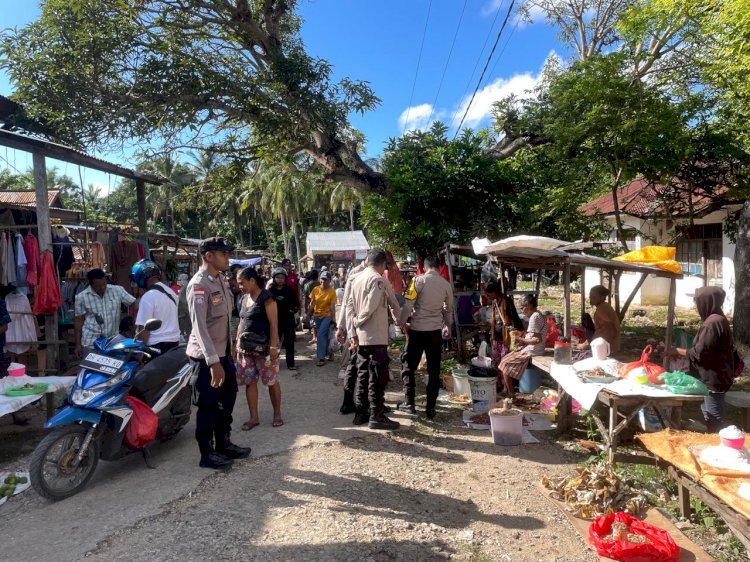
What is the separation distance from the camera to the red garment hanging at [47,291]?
6.22 metres

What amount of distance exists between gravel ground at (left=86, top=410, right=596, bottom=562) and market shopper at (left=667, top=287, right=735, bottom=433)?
1.44 meters

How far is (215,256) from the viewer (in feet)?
13.6

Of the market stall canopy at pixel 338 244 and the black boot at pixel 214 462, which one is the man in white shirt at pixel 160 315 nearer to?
the black boot at pixel 214 462

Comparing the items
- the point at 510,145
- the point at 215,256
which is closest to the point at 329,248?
the point at 510,145

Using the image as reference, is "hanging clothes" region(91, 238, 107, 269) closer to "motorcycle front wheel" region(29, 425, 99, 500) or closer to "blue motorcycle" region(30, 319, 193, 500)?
"blue motorcycle" region(30, 319, 193, 500)

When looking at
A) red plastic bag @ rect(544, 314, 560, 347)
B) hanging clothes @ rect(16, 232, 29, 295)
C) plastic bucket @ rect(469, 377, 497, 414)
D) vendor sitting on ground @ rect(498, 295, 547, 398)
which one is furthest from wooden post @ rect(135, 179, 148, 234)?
red plastic bag @ rect(544, 314, 560, 347)

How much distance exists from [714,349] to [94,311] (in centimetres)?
614

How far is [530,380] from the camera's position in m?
6.59

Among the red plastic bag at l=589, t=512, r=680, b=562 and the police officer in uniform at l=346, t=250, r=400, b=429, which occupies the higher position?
the police officer in uniform at l=346, t=250, r=400, b=429

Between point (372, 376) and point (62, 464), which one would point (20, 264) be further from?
point (372, 376)

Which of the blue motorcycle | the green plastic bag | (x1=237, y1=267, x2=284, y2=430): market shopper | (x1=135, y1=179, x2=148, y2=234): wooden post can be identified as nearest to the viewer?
→ the blue motorcycle

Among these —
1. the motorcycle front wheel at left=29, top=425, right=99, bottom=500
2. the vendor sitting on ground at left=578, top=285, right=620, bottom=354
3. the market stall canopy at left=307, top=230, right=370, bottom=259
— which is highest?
the market stall canopy at left=307, top=230, right=370, bottom=259

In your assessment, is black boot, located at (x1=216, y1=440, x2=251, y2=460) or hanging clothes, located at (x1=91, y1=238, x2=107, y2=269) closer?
black boot, located at (x1=216, y1=440, x2=251, y2=460)

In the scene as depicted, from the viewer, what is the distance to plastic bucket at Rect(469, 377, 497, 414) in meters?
5.74
